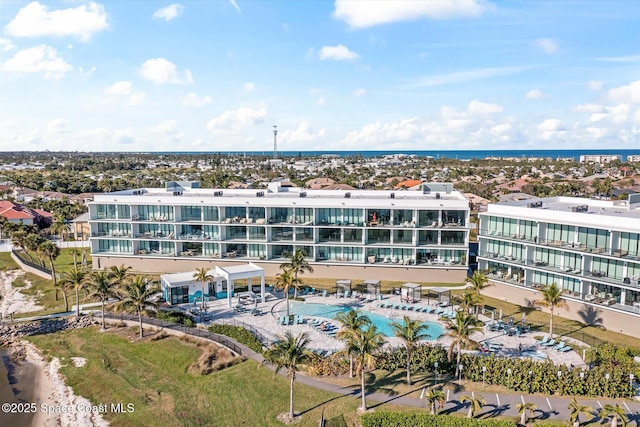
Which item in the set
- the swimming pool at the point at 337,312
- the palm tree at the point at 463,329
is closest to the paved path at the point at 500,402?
the palm tree at the point at 463,329

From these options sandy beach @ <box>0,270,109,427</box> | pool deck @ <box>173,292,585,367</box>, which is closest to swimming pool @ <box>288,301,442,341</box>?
pool deck @ <box>173,292,585,367</box>

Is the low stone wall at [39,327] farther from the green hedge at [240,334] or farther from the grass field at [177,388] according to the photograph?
the green hedge at [240,334]

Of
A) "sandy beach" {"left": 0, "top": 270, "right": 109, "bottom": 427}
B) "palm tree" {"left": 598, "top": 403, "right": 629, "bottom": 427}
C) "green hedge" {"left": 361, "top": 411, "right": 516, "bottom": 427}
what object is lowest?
"sandy beach" {"left": 0, "top": 270, "right": 109, "bottom": 427}

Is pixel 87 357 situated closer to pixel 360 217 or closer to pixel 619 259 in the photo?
pixel 360 217

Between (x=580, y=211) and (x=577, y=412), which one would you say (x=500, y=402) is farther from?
(x=580, y=211)

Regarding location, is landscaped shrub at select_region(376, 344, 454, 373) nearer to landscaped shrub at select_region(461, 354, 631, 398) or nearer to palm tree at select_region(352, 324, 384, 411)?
landscaped shrub at select_region(461, 354, 631, 398)

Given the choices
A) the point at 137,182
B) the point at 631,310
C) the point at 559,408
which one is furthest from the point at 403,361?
the point at 137,182

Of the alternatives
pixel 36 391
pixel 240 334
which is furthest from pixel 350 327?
pixel 36 391
